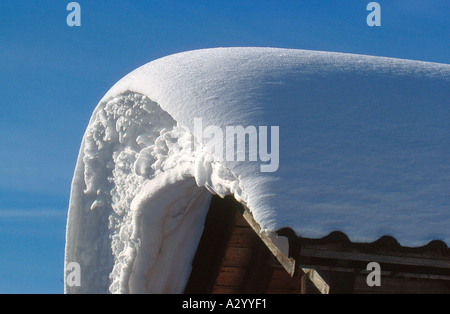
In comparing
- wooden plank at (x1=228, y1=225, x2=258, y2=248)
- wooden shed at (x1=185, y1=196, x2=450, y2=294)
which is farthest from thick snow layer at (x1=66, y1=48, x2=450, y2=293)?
wooden plank at (x1=228, y1=225, x2=258, y2=248)

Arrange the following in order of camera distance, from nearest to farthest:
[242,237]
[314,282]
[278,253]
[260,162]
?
[260,162], [314,282], [278,253], [242,237]


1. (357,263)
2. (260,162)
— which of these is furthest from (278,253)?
(260,162)

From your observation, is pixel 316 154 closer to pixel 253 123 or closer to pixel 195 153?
pixel 253 123

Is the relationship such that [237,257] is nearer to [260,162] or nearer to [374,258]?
[374,258]

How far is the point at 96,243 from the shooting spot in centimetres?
457

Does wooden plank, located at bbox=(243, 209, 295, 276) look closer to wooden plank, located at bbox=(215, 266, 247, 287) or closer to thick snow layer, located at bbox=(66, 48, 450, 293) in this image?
thick snow layer, located at bbox=(66, 48, 450, 293)

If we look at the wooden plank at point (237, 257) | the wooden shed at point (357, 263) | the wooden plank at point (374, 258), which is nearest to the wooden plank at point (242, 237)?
the wooden plank at point (237, 257)

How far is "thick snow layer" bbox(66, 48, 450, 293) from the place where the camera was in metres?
2.85

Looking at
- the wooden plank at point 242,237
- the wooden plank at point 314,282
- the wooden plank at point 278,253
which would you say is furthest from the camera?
the wooden plank at point 242,237

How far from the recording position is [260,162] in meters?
2.82

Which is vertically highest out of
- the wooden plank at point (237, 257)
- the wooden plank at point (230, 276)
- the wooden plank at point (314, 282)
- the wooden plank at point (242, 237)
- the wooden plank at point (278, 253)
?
the wooden plank at point (242, 237)

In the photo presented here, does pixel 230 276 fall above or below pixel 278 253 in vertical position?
above

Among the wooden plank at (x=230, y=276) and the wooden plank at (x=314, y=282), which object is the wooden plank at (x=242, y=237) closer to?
the wooden plank at (x=230, y=276)

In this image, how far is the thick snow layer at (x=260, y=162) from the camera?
285cm
